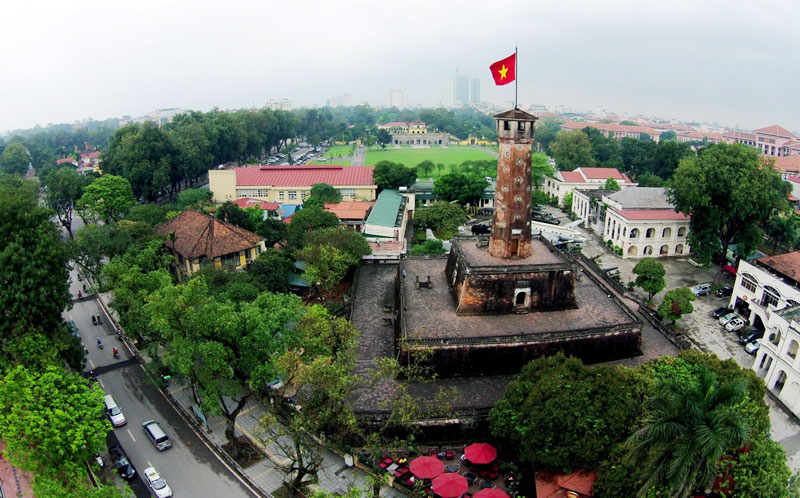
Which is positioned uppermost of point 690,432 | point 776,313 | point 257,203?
point 257,203

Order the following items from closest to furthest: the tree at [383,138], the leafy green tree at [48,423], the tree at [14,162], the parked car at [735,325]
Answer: the leafy green tree at [48,423]
the parked car at [735,325]
the tree at [14,162]
the tree at [383,138]

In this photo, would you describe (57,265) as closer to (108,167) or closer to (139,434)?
(139,434)

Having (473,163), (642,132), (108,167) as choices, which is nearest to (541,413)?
(108,167)

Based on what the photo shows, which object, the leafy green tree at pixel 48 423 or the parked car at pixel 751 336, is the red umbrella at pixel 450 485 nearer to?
the leafy green tree at pixel 48 423

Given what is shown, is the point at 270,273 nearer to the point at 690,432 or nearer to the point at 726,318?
the point at 690,432

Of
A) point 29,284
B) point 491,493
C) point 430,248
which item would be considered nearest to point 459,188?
point 430,248

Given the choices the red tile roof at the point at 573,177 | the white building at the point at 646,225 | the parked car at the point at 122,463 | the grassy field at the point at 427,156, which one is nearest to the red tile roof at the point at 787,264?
the white building at the point at 646,225
